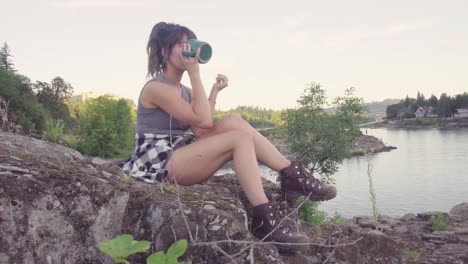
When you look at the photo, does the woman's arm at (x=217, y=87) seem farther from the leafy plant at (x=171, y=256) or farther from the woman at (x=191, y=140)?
the leafy plant at (x=171, y=256)

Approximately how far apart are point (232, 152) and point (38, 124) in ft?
98.8

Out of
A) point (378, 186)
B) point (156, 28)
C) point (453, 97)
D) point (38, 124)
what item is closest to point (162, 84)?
point (156, 28)

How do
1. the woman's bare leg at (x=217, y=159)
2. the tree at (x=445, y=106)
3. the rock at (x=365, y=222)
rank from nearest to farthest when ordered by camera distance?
1. the woman's bare leg at (x=217, y=159)
2. the rock at (x=365, y=222)
3. the tree at (x=445, y=106)

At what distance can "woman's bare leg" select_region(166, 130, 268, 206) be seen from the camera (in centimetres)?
329

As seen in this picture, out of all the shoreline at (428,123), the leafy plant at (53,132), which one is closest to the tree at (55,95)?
the leafy plant at (53,132)

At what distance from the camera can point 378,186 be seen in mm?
37625

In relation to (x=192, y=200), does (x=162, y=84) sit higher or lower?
higher

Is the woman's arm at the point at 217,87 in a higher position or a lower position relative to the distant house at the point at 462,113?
higher

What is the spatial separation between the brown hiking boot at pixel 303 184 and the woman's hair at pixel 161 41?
1252 mm

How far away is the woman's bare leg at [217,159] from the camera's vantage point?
329 centimetres

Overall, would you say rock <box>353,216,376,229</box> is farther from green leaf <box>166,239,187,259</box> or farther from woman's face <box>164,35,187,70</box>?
green leaf <box>166,239,187,259</box>

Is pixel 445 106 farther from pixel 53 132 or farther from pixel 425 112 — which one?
pixel 53 132

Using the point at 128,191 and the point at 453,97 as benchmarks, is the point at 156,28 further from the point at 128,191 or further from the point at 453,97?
the point at 453,97

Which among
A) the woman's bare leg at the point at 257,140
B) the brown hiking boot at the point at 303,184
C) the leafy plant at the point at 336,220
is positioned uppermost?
the woman's bare leg at the point at 257,140
